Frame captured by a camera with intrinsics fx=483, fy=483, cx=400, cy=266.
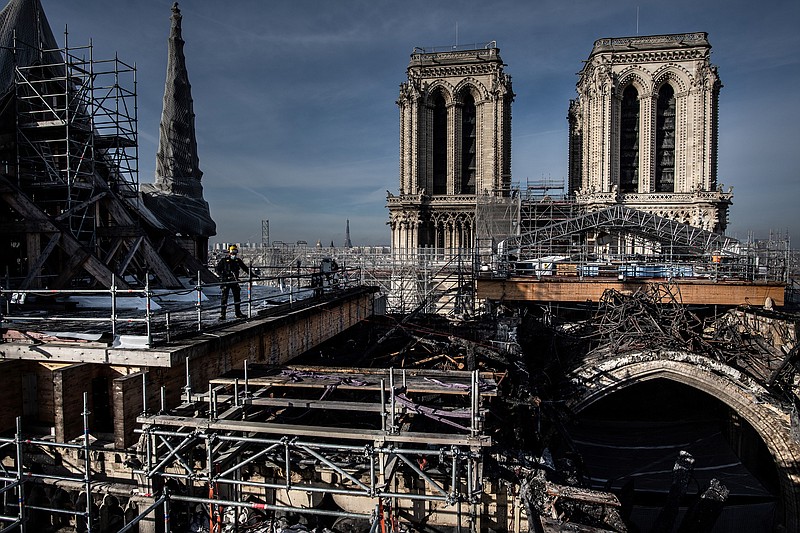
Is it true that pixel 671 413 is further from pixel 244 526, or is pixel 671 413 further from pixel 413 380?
pixel 244 526

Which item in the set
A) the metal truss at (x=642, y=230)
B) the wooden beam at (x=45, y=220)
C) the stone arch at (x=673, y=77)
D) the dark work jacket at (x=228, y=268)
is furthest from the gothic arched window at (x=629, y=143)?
the wooden beam at (x=45, y=220)

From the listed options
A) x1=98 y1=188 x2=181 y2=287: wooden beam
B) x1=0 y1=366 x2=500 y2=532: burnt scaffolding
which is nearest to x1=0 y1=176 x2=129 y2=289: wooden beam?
x1=98 y1=188 x2=181 y2=287: wooden beam

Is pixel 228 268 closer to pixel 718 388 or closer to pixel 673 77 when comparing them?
pixel 718 388

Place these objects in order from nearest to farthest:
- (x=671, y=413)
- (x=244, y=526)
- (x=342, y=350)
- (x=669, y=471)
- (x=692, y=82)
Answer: (x=244, y=526) < (x=342, y=350) < (x=669, y=471) < (x=671, y=413) < (x=692, y=82)

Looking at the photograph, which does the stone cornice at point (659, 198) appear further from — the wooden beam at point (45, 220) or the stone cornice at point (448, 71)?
the wooden beam at point (45, 220)

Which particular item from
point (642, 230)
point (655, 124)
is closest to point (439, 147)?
point (655, 124)

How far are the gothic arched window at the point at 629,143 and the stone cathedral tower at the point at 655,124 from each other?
0.86 m

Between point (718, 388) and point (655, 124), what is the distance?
105ft

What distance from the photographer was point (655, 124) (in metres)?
37.6

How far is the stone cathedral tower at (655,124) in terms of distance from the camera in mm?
36125

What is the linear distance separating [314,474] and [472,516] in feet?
6.73

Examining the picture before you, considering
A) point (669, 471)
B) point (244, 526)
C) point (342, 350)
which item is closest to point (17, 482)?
point (244, 526)

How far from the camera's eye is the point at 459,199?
39531mm

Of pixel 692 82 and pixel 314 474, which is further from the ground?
pixel 692 82
